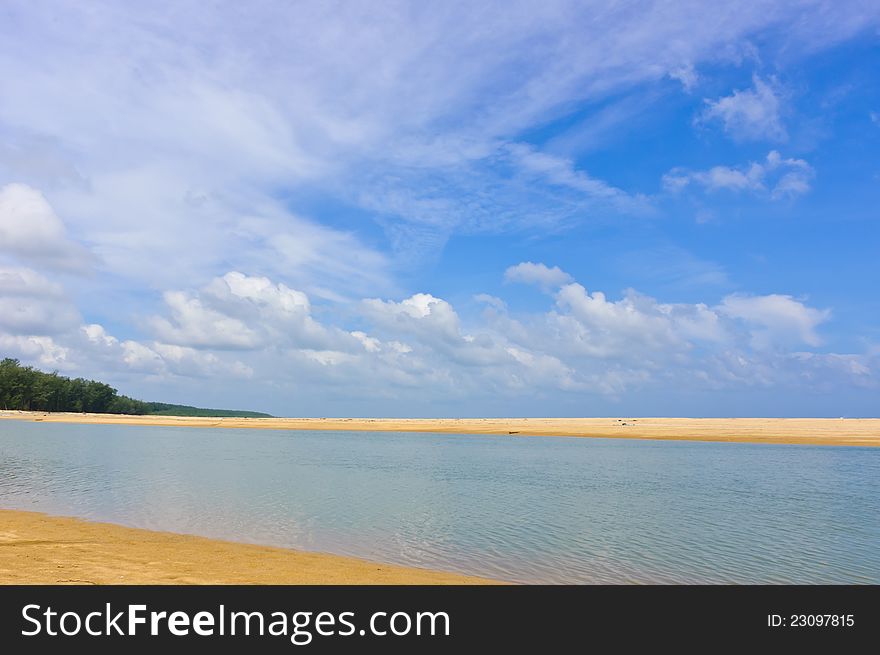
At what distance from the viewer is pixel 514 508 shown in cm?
2633

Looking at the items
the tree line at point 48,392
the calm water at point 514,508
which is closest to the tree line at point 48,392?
the tree line at point 48,392

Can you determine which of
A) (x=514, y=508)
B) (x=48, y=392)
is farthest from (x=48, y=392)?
(x=514, y=508)

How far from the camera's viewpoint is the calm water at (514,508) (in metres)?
17.5

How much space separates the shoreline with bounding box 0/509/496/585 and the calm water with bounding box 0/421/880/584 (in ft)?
4.89

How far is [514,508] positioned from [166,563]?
15590 millimetres

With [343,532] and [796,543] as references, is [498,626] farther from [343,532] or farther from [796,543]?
[796,543]

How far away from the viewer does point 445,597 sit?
13.3 metres

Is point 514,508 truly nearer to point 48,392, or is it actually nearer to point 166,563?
point 166,563

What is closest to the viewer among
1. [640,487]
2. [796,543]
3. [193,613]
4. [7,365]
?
[193,613]

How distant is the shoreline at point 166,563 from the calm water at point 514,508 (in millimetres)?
1491

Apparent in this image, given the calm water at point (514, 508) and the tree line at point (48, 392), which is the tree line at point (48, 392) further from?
the calm water at point (514, 508)

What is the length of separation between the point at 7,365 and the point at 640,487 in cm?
17323

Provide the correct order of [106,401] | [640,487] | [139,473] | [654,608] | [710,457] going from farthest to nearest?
[106,401] → [710,457] → [139,473] → [640,487] → [654,608]

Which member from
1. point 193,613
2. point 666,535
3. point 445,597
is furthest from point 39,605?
point 666,535
